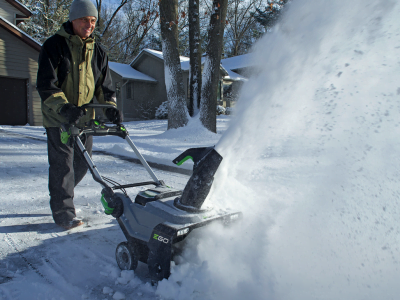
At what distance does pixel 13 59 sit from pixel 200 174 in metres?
14.7

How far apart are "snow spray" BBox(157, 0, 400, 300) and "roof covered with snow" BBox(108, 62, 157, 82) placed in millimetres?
19129

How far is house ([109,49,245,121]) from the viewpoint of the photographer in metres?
20.9

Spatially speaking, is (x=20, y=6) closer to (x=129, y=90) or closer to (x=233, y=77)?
(x=129, y=90)

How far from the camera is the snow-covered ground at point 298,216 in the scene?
1791mm

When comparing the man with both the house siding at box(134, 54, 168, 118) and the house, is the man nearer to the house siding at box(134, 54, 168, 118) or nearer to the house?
the house

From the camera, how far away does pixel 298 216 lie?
2.28 m

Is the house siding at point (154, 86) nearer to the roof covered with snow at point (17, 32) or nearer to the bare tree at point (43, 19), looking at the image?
the bare tree at point (43, 19)

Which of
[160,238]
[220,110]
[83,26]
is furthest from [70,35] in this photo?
[220,110]

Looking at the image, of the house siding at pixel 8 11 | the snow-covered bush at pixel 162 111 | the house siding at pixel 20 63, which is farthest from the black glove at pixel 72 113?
the snow-covered bush at pixel 162 111

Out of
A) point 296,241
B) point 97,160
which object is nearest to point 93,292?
point 296,241

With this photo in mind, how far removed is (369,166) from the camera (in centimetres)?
253

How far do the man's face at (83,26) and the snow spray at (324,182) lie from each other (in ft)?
4.67

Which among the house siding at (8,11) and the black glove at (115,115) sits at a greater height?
the house siding at (8,11)

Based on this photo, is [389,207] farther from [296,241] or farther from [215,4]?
[215,4]
